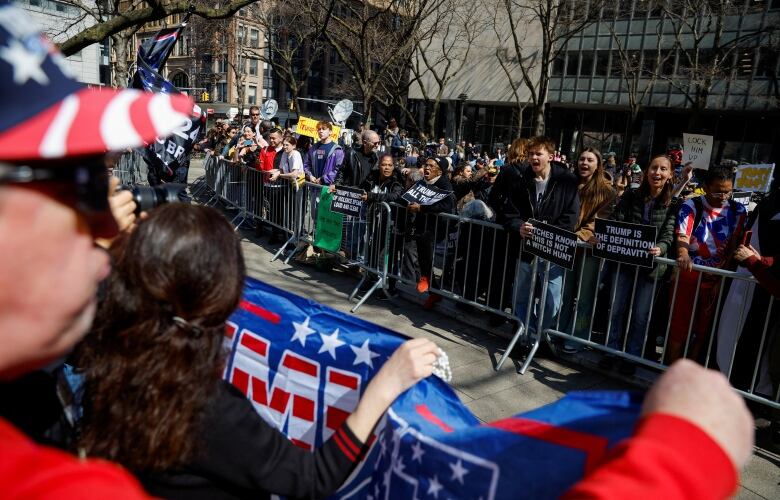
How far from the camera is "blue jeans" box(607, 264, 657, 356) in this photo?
496 cm

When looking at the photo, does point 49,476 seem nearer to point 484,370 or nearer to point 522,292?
point 484,370

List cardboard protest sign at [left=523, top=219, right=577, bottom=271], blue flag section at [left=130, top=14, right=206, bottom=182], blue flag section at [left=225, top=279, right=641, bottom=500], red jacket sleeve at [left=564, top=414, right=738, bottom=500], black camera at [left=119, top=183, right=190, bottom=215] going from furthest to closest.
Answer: blue flag section at [left=130, top=14, right=206, bottom=182] → cardboard protest sign at [left=523, top=219, right=577, bottom=271] → black camera at [left=119, top=183, right=190, bottom=215] → blue flag section at [left=225, top=279, right=641, bottom=500] → red jacket sleeve at [left=564, top=414, right=738, bottom=500]

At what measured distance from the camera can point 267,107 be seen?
19188 millimetres

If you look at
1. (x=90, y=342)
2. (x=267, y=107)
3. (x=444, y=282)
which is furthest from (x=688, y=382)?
(x=267, y=107)

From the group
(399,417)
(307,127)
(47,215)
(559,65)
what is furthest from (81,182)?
(559,65)

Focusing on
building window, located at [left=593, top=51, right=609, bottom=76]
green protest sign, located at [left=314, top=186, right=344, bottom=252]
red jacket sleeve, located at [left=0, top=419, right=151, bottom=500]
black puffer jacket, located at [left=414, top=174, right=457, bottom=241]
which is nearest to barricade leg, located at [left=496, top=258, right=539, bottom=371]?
black puffer jacket, located at [left=414, top=174, right=457, bottom=241]

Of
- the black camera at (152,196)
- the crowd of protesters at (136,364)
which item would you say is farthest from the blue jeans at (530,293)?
the black camera at (152,196)

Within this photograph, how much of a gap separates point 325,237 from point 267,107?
12.7 m

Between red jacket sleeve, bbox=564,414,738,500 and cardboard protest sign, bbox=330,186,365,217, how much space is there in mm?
6361

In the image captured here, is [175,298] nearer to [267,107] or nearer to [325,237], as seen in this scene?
[325,237]

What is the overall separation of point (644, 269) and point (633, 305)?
35 cm

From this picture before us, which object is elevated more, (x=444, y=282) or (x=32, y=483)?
(x=32, y=483)

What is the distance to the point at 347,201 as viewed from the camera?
7219mm

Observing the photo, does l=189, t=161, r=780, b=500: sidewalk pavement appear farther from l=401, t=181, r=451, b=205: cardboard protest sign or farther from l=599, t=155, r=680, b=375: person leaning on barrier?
l=401, t=181, r=451, b=205: cardboard protest sign
